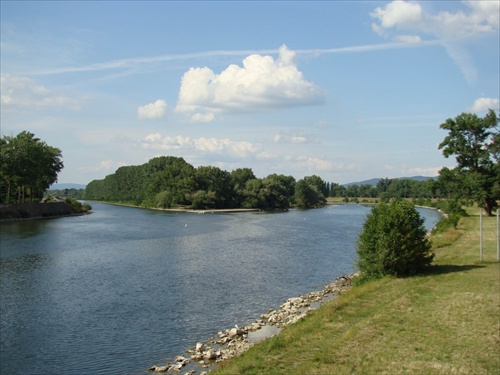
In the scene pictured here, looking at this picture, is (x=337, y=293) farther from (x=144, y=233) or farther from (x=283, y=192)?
(x=283, y=192)

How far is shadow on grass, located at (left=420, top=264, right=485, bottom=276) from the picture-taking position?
23.1 meters

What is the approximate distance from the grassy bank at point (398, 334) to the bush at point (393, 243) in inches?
52.1

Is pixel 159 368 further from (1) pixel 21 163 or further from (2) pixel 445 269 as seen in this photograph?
(1) pixel 21 163

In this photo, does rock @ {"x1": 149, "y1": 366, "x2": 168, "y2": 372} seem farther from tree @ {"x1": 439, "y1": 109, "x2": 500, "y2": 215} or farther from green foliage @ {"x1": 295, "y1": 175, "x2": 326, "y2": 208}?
green foliage @ {"x1": 295, "y1": 175, "x2": 326, "y2": 208}

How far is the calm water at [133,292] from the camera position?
706 inches

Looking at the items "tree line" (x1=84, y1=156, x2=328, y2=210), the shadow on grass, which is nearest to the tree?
the shadow on grass

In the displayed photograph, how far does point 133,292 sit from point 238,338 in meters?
11.0

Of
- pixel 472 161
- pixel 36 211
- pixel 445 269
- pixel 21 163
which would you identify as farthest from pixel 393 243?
pixel 36 211

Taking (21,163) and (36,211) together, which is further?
(36,211)

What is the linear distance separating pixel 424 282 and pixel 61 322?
17318mm

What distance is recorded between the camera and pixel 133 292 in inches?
1076

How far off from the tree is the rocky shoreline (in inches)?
1922

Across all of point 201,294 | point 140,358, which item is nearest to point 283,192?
point 201,294

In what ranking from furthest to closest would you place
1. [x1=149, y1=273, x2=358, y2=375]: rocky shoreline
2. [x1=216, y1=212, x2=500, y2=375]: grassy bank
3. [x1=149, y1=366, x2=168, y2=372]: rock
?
[x1=149, y1=273, x2=358, y2=375]: rocky shoreline → [x1=149, y1=366, x2=168, y2=372]: rock → [x1=216, y1=212, x2=500, y2=375]: grassy bank
